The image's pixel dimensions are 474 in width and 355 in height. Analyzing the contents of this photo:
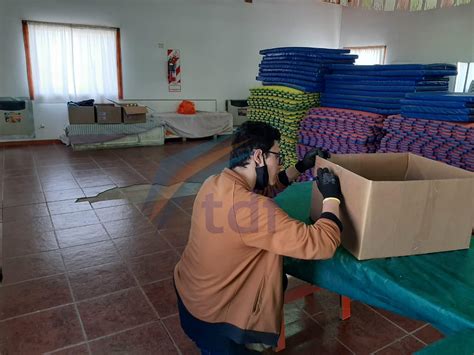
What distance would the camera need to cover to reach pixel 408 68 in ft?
9.28

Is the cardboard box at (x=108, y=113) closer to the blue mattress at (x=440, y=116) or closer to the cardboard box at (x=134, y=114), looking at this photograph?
the cardboard box at (x=134, y=114)

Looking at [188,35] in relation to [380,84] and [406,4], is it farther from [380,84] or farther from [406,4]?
[380,84]

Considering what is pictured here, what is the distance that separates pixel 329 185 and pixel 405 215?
0.90 ft

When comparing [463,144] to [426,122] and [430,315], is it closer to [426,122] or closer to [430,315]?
[426,122]

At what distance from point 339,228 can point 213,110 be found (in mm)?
8050

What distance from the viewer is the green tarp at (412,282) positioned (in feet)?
3.46

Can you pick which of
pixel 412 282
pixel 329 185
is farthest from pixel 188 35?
pixel 412 282

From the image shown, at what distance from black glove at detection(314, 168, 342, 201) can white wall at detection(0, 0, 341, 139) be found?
7.28 metres

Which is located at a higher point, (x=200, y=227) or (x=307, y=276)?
(x=200, y=227)

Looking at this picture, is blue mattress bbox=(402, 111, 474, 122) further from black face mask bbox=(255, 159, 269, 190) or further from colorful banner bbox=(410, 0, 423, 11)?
colorful banner bbox=(410, 0, 423, 11)

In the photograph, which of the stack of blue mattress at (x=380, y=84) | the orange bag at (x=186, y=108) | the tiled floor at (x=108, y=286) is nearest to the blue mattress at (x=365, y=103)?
the stack of blue mattress at (x=380, y=84)

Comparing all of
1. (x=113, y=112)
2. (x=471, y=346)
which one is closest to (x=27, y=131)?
(x=113, y=112)

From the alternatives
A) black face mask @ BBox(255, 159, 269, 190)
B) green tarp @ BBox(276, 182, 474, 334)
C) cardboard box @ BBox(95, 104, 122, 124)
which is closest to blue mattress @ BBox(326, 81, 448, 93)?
green tarp @ BBox(276, 182, 474, 334)

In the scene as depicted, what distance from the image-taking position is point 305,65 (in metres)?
3.54
